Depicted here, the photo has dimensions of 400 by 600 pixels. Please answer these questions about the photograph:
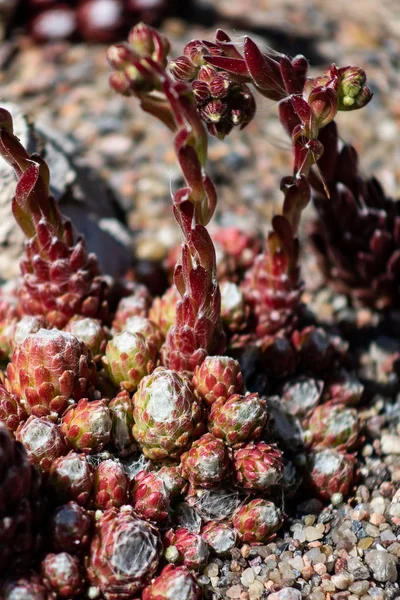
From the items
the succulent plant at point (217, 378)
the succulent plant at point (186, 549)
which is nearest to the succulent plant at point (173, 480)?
the succulent plant at point (186, 549)

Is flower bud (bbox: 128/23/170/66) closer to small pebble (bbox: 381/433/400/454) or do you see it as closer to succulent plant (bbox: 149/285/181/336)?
succulent plant (bbox: 149/285/181/336)

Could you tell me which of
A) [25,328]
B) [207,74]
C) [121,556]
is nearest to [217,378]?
[121,556]

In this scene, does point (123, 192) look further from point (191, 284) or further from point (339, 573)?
point (339, 573)

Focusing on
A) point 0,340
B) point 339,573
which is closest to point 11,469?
point 0,340

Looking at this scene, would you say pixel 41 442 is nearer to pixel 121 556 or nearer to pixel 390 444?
pixel 121 556

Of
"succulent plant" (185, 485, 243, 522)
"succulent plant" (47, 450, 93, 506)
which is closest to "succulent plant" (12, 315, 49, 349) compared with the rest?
"succulent plant" (47, 450, 93, 506)

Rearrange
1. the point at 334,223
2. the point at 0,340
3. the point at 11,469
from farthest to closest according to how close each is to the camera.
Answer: the point at 334,223
the point at 0,340
the point at 11,469
